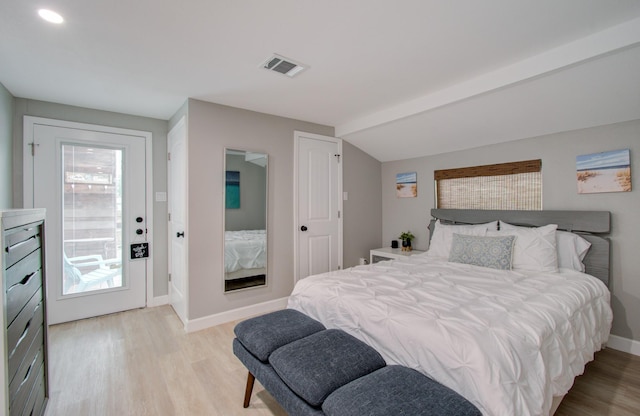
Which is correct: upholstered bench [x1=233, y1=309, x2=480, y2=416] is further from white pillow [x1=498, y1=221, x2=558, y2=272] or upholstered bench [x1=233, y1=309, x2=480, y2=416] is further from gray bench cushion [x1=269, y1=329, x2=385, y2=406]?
white pillow [x1=498, y1=221, x2=558, y2=272]

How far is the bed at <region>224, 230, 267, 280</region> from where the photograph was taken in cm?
330

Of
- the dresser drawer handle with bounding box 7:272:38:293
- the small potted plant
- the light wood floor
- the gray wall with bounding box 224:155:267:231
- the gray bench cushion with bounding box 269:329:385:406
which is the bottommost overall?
the light wood floor

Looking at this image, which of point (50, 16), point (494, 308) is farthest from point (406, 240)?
point (50, 16)

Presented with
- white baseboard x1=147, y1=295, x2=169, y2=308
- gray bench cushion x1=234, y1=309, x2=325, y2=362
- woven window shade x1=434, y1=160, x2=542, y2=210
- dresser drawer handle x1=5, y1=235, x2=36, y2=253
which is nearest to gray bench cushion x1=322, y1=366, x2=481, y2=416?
gray bench cushion x1=234, y1=309, x2=325, y2=362

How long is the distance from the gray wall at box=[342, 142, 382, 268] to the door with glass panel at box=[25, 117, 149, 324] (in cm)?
263

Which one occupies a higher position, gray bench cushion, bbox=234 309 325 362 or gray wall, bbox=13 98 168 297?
gray wall, bbox=13 98 168 297

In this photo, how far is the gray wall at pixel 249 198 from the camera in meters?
3.31

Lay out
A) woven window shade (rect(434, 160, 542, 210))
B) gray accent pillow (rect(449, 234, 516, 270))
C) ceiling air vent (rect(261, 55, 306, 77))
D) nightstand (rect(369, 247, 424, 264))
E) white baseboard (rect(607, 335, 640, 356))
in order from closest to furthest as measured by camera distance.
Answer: ceiling air vent (rect(261, 55, 306, 77))
white baseboard (rect(607, 335, 640, 356))
gray accent pillow (rect(449, 234, 516, 270))
woven window shade (rect(434, 160, 542, 210))
nightstand (rect(369, 247, 424, 264))

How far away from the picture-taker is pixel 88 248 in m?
3.43

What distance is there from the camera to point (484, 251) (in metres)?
2.85

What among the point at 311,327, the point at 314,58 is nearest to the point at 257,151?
the point at 314,58

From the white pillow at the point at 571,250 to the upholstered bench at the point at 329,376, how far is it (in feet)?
7.14

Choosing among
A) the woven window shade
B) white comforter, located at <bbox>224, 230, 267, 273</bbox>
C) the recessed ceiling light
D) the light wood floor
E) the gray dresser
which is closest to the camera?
the gray dresser

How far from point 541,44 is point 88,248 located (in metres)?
4.70
